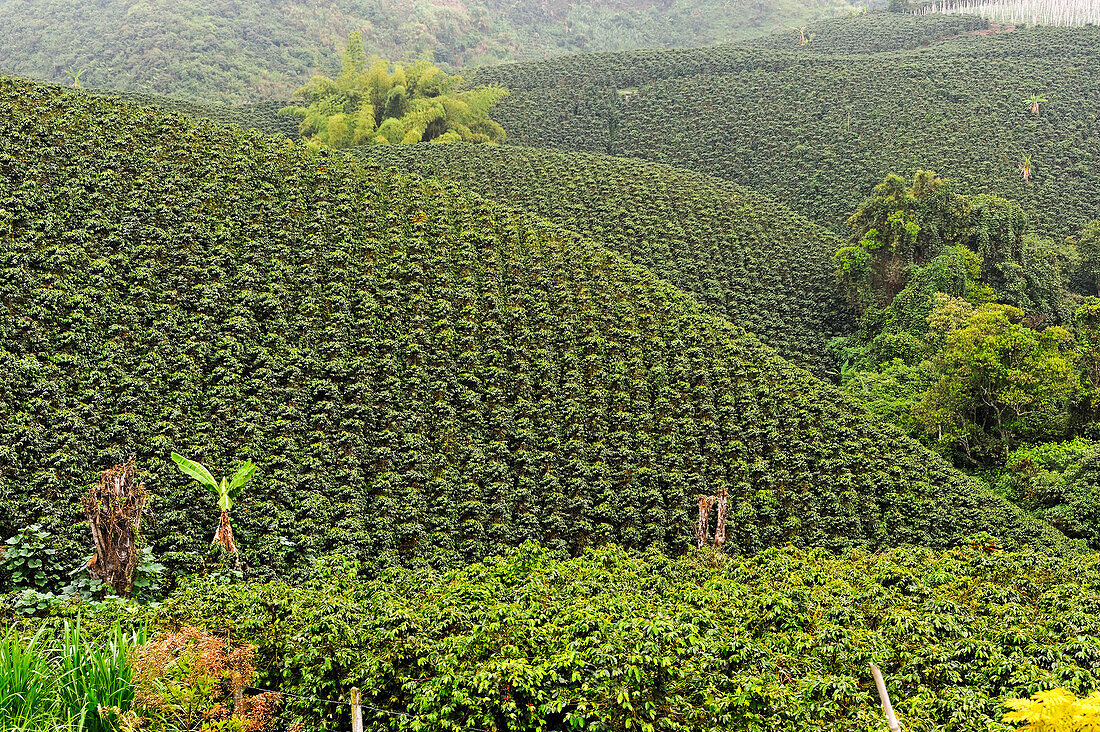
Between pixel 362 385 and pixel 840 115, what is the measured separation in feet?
103

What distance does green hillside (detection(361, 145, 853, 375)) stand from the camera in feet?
77.8

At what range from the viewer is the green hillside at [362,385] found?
38.8 ft

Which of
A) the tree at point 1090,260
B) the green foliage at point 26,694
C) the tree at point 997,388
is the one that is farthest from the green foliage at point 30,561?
the tree at point 1090,260

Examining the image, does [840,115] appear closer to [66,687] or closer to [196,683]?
[196,683]

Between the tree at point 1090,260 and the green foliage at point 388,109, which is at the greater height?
the green foliage at point 388,109

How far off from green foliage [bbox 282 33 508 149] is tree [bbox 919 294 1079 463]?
21560 millimetres

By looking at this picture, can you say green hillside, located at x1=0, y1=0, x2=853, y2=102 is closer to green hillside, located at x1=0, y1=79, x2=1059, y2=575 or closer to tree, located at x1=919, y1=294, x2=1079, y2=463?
green hillside, located at x1=0, y1=79, x2=1059, y2=575

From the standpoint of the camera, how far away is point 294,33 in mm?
60906

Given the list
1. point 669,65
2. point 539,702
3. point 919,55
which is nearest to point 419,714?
point 539,702

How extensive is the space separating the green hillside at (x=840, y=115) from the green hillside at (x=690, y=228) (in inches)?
230

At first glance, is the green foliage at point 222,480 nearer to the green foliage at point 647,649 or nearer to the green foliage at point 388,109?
the green foliage at point 647,649

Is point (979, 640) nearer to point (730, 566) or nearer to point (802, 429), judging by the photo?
point (730, 566)

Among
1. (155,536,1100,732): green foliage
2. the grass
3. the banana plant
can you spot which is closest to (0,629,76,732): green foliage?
the grass

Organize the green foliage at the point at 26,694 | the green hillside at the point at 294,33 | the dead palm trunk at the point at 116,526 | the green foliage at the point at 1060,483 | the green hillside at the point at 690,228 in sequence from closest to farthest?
the green foliage at the point at 26,694
the dead palm trunk at the point at 116,526
the green foliage at the point at 1060,483
the green hillside at the point at 690,228
the green hillside at the point at 294,33
